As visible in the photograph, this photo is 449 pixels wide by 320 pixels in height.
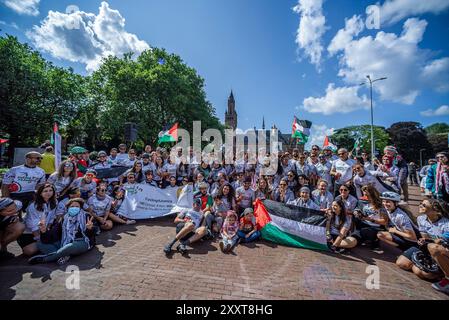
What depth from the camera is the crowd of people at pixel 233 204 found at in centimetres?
417

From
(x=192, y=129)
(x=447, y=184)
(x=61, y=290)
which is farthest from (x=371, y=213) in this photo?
(x=192, y=129)

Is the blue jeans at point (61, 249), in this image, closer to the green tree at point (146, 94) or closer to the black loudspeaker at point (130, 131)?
the black loudspeaker at point (130, 131)

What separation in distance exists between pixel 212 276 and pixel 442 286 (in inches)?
154

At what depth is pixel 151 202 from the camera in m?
7.13

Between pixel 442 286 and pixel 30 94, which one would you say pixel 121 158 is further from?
pixel 30 94

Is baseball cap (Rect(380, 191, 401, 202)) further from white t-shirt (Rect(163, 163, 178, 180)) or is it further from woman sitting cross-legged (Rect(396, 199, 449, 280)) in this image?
white t-shirt (Rect(163, 163, 178, 180))

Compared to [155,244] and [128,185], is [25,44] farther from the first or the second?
[155,244]

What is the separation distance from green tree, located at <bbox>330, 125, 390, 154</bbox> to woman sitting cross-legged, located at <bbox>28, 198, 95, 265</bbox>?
2340 inches

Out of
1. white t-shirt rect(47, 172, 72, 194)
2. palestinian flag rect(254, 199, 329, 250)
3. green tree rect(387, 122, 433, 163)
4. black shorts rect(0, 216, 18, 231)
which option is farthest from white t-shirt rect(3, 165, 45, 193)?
green tree rect(387, 122, 433, 163)

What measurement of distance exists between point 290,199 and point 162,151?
19.9ft

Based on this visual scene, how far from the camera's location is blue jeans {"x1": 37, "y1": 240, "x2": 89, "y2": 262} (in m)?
4.02

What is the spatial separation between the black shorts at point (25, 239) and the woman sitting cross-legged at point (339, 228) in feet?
22.4

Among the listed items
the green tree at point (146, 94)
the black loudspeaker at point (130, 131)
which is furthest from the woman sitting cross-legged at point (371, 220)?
the green tree at point (146, 94)

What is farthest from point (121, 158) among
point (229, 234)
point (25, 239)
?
point (229, 234)
